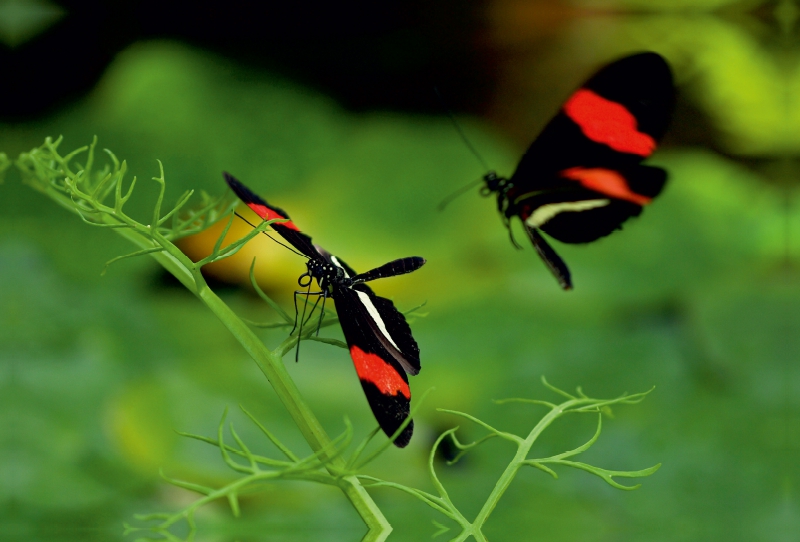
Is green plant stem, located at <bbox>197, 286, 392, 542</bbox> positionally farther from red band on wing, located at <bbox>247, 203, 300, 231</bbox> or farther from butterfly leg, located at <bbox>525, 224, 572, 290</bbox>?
butterfly leg, located at <bbox>525, 224, 572, 290</bbox>

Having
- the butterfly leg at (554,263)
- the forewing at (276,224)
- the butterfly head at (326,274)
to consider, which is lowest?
the butterfly leg at (554,263)

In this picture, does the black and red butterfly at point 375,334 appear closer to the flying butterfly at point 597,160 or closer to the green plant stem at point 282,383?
the green plant stem at point 282,383

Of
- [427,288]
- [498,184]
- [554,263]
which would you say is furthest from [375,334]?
[427,288]

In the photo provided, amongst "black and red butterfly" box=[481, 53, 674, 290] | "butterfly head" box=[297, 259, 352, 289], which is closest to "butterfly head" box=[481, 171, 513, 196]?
"black and red butterfly" box=[481, 53, 674, 290]

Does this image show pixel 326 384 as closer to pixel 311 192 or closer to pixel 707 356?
pixel 311 192

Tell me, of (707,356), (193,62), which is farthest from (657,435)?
(193,62)

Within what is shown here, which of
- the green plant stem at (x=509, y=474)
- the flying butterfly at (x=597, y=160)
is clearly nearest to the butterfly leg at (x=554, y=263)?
the flying butterfly at (x=597, y=160)

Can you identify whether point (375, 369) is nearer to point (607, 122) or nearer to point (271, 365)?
point (271, 365)
